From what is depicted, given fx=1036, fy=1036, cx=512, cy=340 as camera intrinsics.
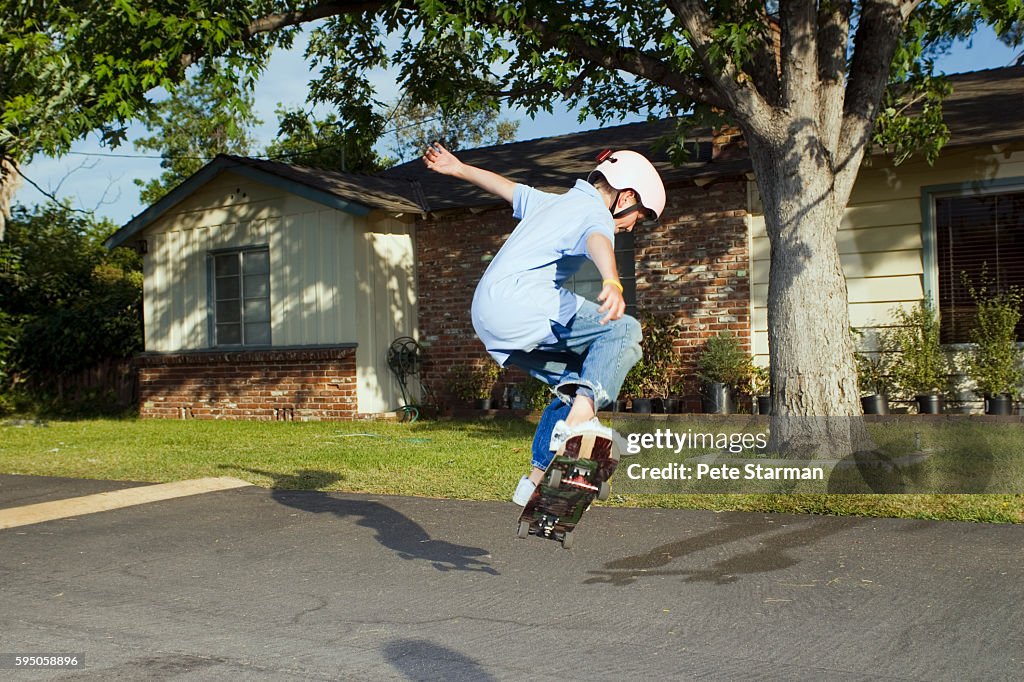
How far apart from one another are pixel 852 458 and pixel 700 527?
292 centimetres

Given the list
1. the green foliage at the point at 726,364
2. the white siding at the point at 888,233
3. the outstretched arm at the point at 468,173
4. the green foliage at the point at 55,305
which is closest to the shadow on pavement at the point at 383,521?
the outstretched arm at the point at 468,173

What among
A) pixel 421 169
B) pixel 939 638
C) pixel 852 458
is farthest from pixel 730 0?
pixel 421 169

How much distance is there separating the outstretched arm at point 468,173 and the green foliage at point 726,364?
29.7ft

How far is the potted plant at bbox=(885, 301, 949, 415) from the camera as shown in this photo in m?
12.4

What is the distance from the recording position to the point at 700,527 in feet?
23.2

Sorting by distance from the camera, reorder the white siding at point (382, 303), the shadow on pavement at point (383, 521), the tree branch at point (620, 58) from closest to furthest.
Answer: the shadow on pavement at point (383, 521)
the tree branch at point (620, 58)
the white siding at point (382, 303)

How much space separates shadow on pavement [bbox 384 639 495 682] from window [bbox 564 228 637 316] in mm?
10931

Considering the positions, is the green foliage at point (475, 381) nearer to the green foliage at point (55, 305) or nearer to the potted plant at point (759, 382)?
the potted plant at point (759, 382)

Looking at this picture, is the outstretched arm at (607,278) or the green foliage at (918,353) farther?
the green foliage at (918,353)

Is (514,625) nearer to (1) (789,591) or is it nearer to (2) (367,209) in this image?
(1) (789,591)

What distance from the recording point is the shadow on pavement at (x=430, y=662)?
3996 millimetres

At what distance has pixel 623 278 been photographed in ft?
50.6

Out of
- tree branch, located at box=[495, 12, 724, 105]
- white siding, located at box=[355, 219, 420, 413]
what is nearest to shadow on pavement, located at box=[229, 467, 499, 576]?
tree branch, located at box=[495, 12, 724, 105]

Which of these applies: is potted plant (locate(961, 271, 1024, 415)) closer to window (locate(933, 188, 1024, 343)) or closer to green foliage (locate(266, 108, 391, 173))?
window (locate(933, 188, 1024, 343))
